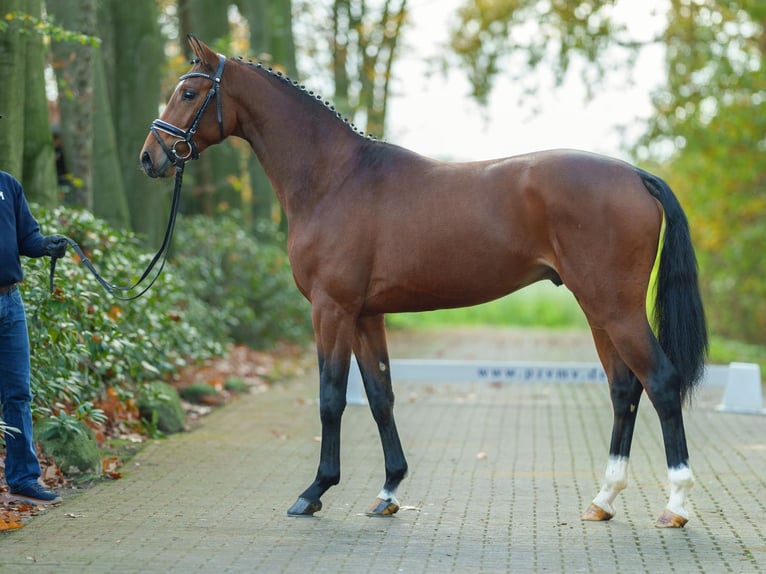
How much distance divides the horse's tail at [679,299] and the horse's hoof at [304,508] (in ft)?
7.24

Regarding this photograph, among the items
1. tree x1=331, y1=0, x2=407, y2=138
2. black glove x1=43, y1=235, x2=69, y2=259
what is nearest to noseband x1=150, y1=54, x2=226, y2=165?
black glove x1=43, y1=235, x2=69, y2=259

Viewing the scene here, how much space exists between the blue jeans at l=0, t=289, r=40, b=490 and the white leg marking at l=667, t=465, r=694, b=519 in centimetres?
366

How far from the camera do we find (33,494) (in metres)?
6.57

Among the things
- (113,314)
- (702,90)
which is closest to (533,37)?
(702,90)

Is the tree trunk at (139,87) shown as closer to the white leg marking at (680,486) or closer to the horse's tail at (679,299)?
the horse's tail at (679,299)

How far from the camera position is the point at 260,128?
22.9 ft

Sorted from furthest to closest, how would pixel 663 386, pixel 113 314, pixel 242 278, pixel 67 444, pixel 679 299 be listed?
pixel 242 278, pixel 113 314, pixel 67 444, pixel 679 299, pixel 663 386

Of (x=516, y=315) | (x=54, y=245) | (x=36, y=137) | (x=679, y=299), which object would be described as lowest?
(x=516, y=315)

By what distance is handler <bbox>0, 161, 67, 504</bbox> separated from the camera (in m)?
6.34

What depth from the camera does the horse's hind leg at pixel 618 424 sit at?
21.4ft

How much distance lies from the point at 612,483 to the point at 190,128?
3.27 metres

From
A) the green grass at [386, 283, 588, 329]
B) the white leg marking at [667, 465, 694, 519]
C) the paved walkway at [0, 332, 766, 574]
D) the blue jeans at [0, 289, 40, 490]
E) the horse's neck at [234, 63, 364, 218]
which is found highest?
the horse's neck at [234, 63, 364, 218]

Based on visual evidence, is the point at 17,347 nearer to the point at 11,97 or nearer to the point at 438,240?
the point at 438,240

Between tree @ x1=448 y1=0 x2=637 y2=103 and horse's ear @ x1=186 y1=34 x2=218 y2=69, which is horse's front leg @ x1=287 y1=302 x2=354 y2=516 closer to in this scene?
horse's ear @ x1=186 y1=34 x2=218 y2=69
